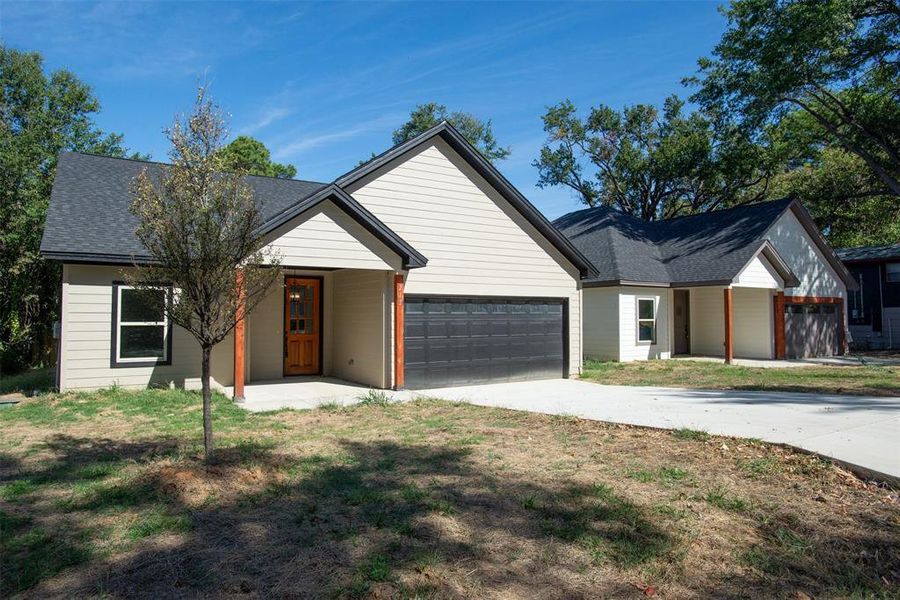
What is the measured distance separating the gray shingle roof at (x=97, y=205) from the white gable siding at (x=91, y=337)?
0.56 metres

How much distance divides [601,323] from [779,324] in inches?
277

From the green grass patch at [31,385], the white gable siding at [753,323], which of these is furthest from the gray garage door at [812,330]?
the green grass patch at [31,385]

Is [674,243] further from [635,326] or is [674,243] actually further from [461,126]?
[461,126]

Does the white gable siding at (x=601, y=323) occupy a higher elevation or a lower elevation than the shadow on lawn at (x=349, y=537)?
higher

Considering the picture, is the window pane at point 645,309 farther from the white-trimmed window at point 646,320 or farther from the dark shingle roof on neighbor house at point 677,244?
the dark shingle roof on neighbor house at point 677,244

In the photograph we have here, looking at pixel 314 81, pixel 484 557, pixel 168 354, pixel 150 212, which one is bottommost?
pixel 484 557

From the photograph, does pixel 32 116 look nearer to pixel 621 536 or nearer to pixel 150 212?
pixel 150 212

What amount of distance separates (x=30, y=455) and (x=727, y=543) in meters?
7.29

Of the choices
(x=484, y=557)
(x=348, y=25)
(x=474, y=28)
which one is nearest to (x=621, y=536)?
(x=484, y=557)

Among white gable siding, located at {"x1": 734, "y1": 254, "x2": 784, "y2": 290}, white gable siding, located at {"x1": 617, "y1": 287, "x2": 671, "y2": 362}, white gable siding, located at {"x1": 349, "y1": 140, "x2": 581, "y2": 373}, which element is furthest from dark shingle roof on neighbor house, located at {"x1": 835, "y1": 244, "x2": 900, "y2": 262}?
white gable siding, located at {"x1": 349, "y1": 140, "x2": 581, "y2": 373}

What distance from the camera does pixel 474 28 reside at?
13.3 metres

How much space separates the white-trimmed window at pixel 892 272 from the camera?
2792cm

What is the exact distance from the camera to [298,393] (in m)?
11.7

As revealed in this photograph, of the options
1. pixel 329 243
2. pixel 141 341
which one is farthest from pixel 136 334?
pixel 329 243
